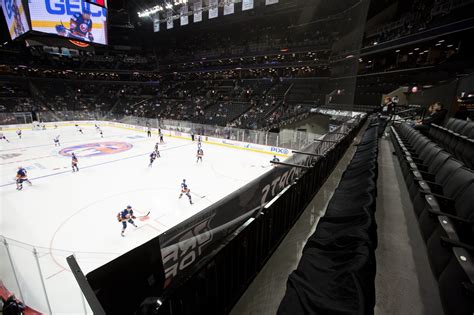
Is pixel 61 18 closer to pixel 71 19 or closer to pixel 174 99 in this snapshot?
pixel 71 19

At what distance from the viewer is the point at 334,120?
60.5ft

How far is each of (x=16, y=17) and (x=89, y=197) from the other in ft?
67.1

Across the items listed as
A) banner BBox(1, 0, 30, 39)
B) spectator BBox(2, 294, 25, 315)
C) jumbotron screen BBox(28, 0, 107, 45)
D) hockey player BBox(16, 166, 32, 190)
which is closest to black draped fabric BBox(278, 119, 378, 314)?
spectator BBox(2, 294, 25, 315)

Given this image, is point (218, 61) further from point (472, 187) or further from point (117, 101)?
point (472, 187)

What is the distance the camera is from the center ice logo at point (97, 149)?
17.2m

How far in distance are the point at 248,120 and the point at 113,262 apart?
24.9m

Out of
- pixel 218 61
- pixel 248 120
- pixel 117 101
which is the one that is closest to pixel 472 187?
pixel 248 120

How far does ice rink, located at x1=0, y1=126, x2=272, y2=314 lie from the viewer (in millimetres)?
3830

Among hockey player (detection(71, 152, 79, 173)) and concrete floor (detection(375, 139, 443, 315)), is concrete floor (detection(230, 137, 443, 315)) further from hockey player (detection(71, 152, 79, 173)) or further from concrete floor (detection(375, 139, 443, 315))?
hockey player (detection(71, 152, 79, 173))

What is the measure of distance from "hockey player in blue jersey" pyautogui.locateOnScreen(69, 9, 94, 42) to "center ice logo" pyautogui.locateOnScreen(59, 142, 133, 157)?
363 inches

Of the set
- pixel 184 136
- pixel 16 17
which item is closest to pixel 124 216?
pixel 184 136

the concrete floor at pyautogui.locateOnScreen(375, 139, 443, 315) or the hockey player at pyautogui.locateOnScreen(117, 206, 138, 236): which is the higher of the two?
the concrete floor at pyautogui.locateOnScreen(375, 139, 443, 315)

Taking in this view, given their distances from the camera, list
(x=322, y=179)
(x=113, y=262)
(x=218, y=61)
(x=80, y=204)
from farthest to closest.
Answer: (x=218, y=61), (x=80, y=204), (x=322, y=179), (x=113, y=262)

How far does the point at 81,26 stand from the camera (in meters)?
19.5
